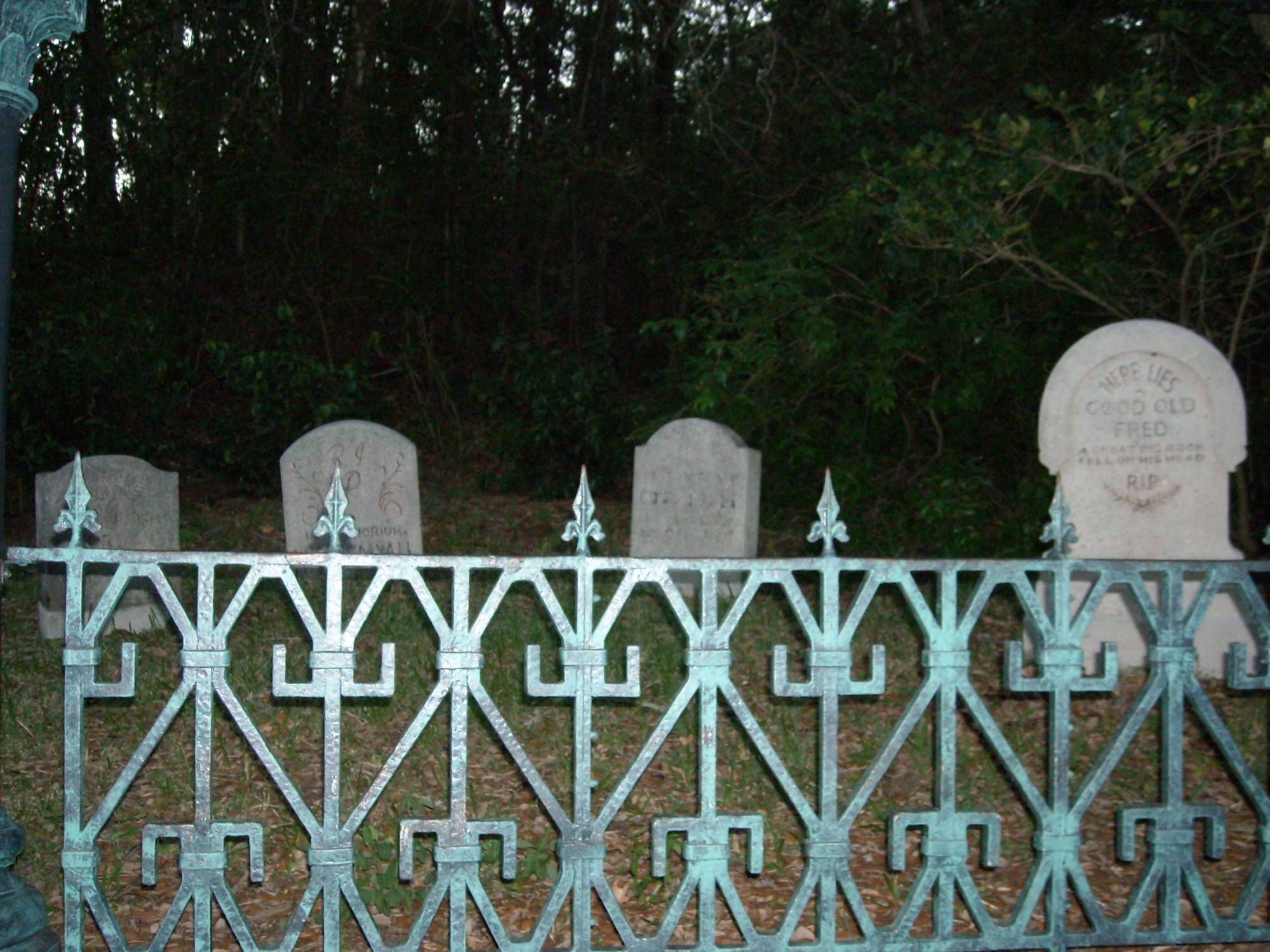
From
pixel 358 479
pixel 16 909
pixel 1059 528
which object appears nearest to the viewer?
pixel 16 909

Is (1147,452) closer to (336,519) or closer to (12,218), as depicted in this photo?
(336,519)

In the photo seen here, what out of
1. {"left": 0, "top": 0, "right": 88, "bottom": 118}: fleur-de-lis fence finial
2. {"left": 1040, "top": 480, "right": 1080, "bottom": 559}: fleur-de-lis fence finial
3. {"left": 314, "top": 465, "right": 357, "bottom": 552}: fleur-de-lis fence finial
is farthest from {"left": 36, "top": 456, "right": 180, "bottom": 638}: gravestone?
{"left": 1040, "top": 480, "right": 1080, "bottom": 559}: fleur-de-lis fence finial

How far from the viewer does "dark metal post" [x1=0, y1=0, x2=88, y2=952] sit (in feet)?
8.48

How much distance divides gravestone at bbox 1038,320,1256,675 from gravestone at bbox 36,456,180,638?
5.61 m

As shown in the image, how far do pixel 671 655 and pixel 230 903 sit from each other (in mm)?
4000

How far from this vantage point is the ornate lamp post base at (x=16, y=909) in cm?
258

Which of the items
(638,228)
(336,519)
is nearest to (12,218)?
(336,519)

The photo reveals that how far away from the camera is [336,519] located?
2.96m

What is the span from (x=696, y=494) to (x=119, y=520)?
12.4 ft

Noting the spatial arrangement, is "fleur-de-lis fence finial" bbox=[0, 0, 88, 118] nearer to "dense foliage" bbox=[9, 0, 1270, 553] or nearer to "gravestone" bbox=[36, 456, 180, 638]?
"gravestone" bbox=[36, 456, 180, 638]

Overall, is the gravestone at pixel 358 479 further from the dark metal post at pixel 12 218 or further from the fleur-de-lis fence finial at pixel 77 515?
the dark metal post at pixel 12 218

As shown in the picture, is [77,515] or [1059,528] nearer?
[77,515]

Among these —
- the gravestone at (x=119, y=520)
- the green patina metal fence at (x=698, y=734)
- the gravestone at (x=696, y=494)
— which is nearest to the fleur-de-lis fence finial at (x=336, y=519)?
the green patina metal fence at (x=698, y=734)

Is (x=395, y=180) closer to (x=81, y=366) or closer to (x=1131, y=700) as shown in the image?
(x=81, y=366)
